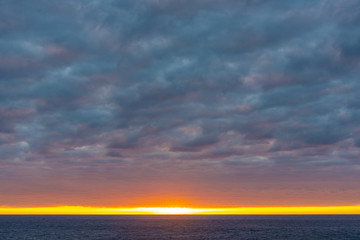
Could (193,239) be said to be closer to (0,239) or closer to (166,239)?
(166,239)

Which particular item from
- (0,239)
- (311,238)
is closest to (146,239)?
(0,239)

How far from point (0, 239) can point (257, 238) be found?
7456 centimetres

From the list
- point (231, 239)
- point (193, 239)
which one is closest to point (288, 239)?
point (231, 239)

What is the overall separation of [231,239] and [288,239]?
1657 centimetres

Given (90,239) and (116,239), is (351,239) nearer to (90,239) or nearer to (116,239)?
(116,239)

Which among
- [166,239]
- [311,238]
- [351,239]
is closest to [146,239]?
[166,239]

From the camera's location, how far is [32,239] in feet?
370

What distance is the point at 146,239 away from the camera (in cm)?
11288

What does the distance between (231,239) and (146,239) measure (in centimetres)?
2466

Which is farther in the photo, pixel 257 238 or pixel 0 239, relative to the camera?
pixel 257 238

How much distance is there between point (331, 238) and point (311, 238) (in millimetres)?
5991

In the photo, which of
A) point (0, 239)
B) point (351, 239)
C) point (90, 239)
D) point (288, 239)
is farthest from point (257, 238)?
point (0, 239)

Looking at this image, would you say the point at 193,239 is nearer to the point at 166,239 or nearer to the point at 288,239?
the point at 166,239

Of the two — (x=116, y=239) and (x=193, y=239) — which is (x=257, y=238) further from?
(x=116, y=239)
